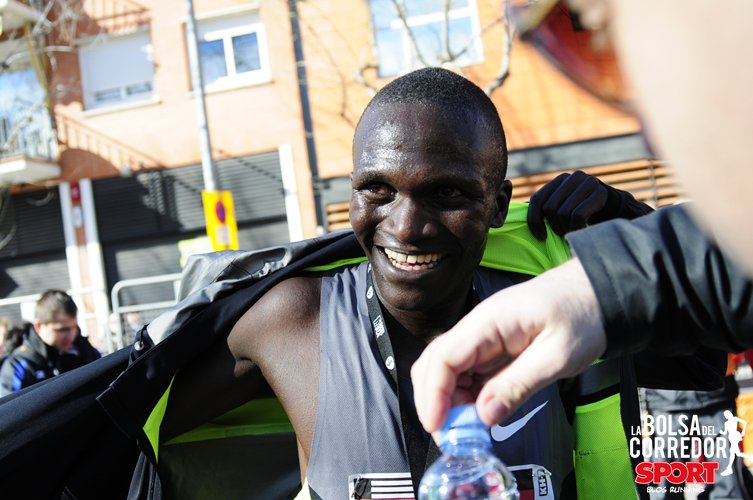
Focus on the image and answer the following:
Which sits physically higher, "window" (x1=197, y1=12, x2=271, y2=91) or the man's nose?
"window" (x1=197, y1=12, x2=271, y2=91)

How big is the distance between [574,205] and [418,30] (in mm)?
11592

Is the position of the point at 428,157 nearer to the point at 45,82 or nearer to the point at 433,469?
the point at 433,469

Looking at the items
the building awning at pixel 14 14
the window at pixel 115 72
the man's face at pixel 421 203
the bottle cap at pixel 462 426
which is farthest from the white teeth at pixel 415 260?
the building awning at pixel 14 14

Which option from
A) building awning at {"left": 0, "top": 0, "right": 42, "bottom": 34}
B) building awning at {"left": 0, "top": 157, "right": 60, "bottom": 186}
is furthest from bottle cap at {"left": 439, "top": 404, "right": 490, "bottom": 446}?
building awning at {"left": 0, "top": 0, "right": 42, "bottom": 34}

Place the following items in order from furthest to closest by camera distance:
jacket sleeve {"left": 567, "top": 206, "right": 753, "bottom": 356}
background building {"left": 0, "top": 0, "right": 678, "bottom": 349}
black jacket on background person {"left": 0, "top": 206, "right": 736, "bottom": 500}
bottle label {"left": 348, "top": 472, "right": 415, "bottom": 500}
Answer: background building {"left": 0, "top": 0, "right": 678, "bottom": 349}
black jacket on background person {"left": 0, "top": 206, "right": 736, "bottom": 500}
bottle label {"left": 348, "top": 472, "right": 415, "bottom": 500}
jacket sleeve {"left": 567, "top": 206, "right": 753, "bottom": 356}

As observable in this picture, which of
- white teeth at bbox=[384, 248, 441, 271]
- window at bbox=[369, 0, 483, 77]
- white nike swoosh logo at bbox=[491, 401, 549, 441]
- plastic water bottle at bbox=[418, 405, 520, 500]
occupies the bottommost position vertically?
white nike swoosh logo at bbox=[491, 401, 549, 441]

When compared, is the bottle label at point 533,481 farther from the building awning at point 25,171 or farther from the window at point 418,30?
the building awning at point 25,171

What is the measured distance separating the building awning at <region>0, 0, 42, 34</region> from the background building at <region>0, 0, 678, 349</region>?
0.11ft

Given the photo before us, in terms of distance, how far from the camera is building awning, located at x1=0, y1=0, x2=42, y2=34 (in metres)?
13.6

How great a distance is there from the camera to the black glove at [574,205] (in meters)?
2.09

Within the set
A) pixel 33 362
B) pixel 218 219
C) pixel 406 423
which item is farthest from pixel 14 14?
pixel 406 423

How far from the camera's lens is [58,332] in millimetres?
5184

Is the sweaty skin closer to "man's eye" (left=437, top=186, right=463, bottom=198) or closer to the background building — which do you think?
"man's eye" (left=437, top=186, right=463, bottom=198)

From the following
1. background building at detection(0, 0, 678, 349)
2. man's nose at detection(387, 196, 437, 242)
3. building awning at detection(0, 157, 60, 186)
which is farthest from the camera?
building awning at detection(0, 157, 60, 186)
